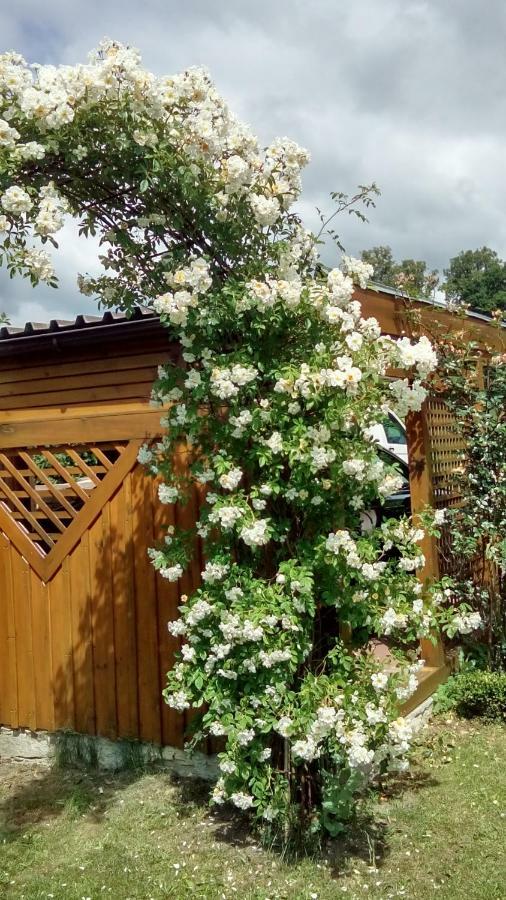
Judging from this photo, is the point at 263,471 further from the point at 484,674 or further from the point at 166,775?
the point at 484,674

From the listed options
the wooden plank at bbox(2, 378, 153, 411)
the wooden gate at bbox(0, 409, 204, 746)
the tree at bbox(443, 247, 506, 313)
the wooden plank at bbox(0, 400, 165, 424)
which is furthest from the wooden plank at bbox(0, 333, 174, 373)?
the tree at bbox(443, 247, 506, 313)

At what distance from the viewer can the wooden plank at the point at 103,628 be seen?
4242mm

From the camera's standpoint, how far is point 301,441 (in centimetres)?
280

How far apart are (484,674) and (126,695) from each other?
7.46 ft

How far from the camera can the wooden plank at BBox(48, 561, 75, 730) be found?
4.39m

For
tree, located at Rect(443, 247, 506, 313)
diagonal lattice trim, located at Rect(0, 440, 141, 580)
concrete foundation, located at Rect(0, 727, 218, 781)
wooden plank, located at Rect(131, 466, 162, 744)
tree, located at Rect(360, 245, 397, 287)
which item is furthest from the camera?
tree, located at Rect(443, 247, 506, 313)

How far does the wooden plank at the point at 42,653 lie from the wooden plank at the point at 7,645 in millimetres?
181

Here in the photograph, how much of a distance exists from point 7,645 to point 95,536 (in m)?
1.04

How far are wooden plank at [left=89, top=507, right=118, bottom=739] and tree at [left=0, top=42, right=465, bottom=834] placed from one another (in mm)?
1183

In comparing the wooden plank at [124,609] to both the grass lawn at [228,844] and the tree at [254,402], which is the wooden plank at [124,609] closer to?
the grass lawn at [228,844]

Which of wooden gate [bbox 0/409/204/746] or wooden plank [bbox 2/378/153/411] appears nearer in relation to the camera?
wooden gate [bbox 0/409/204/746]

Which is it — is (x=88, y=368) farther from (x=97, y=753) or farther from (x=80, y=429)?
(x=97, y=753)

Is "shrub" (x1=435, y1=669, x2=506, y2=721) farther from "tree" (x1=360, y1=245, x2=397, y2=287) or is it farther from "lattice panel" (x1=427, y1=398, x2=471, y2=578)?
"tree" (x1=360, y1=245, x2=397, y2=287)

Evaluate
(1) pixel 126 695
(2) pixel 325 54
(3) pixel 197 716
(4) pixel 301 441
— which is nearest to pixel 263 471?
(4) pixel 301 441
